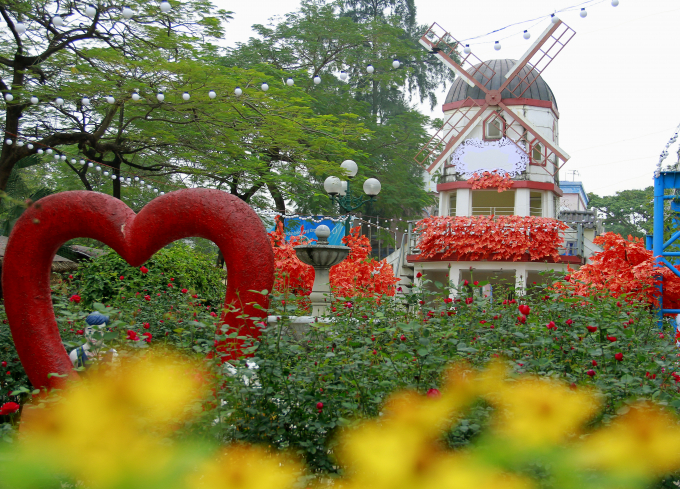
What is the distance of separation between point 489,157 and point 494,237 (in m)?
4.48

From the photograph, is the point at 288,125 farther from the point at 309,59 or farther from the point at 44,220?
the point at 309,59

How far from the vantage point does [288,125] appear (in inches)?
522

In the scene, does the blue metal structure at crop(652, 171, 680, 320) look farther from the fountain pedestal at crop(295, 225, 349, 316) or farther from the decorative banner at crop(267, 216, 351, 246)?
the decorative banner at crop(267, 216, 351, 246)

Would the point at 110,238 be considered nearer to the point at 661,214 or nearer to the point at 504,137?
the point at 661,214

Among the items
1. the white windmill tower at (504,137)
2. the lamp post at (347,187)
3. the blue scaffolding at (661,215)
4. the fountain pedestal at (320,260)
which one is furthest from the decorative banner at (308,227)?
the blue scaffolding at (661,215)

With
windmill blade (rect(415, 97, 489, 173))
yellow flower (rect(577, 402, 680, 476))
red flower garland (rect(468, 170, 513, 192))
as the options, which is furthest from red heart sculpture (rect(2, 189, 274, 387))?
windmill blade (rect(415, 97, 489, 173))

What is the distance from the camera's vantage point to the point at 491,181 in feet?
64.7

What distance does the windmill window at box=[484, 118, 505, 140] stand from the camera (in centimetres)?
2022

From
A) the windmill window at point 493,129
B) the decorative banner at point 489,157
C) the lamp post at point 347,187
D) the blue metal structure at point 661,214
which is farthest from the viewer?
the windmill window at point 493,129

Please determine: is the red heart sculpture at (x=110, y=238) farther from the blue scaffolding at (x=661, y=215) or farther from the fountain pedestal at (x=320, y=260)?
the blue scaffolding at (x=661, y=215)

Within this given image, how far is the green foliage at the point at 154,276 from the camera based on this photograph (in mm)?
11102

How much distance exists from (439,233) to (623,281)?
9360 mm

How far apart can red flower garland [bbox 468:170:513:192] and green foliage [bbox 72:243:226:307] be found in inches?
358

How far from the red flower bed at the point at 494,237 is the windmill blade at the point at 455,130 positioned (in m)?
4.11
